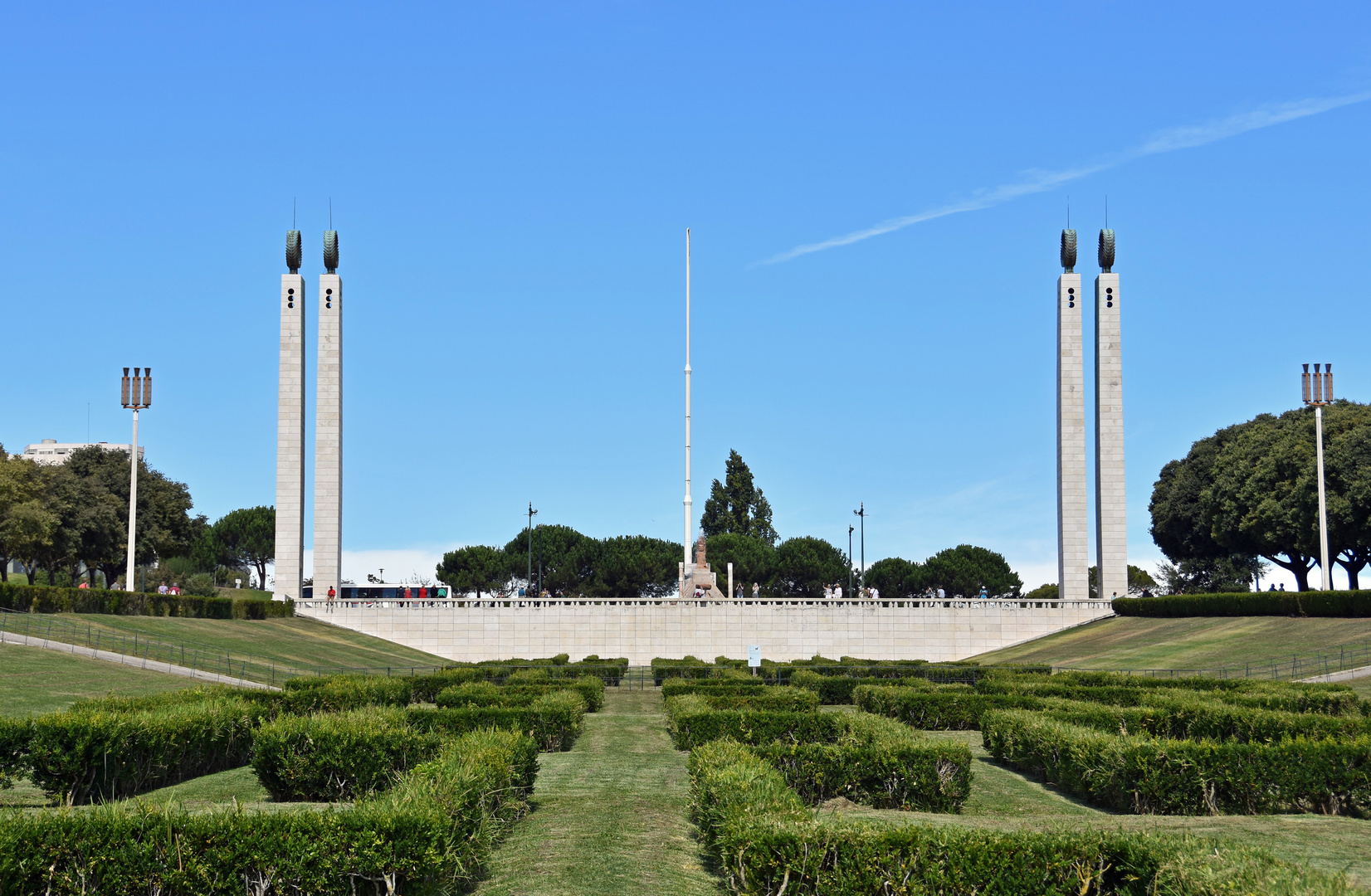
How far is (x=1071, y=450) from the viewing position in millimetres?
70688

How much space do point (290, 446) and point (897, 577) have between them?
60147 millimetres

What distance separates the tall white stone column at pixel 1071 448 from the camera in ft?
231

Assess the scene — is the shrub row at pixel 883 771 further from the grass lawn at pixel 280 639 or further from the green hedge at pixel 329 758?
the grass lawn at pixel 280 639

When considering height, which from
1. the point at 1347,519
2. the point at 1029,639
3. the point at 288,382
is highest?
the point at 288,382

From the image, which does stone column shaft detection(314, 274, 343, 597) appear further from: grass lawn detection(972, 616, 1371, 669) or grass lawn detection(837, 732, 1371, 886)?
grass lawn detection(837, 732, 1371, 886)

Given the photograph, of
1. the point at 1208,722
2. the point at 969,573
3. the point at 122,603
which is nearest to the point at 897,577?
the point at 969,573

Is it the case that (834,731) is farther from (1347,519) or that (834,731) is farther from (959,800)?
(1347,519)

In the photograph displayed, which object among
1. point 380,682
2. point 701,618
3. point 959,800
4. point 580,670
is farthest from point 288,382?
point 959,800

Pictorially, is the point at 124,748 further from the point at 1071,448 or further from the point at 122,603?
the point at 1071,448

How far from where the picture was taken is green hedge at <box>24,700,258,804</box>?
651 inches

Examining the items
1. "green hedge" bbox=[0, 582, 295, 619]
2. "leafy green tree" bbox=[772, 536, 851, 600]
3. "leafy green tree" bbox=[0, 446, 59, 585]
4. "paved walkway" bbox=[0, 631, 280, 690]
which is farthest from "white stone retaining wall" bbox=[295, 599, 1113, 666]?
"leafy green tree" bbox=[772, 536, 851, 600]

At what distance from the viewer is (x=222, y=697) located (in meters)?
22.8

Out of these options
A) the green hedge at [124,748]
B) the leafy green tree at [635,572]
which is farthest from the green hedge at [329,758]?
the leafy green tree at [635,572]

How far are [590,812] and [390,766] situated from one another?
2989 mm
